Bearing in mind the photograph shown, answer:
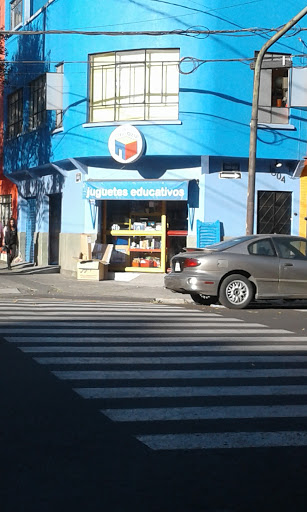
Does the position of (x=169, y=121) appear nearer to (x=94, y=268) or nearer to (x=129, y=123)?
(x=129, y=123)

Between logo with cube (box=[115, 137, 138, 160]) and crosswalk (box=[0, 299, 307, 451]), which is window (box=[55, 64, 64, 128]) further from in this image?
crosswalk (box=[0, 299, 307, 451])

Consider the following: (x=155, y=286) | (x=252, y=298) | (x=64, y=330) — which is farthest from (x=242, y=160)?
(x=64, y=330)

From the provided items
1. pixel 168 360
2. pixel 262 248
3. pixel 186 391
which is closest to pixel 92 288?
pixel 262 248

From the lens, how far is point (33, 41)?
26.6 metres

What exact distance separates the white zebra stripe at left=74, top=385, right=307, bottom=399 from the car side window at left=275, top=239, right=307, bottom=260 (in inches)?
325

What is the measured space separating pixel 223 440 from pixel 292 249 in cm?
1045

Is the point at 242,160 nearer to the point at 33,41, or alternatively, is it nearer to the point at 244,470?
the point at 33,41

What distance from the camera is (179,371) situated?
841cm

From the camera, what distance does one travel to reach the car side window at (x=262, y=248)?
51.6 feet

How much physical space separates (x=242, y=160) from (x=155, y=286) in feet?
14.6

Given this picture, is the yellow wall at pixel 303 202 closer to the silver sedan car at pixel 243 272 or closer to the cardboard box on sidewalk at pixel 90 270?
the cardboard box on sidewalk at pixel 90 270

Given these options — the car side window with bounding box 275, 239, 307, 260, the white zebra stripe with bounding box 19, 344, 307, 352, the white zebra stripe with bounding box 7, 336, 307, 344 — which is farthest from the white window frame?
the white zebra stripe with bounding box 19, 344, 307, 352

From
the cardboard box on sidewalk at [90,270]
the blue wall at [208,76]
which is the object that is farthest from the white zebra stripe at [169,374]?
the cardboard box on sidewalk at [90,270]

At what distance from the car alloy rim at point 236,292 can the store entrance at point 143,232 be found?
25.9 feet
